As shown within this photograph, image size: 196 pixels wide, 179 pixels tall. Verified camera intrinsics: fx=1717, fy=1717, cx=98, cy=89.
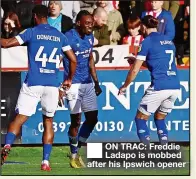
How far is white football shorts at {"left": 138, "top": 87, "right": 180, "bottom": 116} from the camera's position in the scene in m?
24.3

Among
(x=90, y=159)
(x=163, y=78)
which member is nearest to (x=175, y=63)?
(x=163, y=78)

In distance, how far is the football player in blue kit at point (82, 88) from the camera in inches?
952

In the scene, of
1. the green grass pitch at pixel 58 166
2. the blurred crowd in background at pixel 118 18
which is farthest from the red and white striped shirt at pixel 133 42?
the green grass pitch at pixel 58 166

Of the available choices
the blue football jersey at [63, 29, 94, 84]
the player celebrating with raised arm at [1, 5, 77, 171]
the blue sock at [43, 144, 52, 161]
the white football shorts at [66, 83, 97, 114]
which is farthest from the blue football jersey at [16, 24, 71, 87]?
the blue sock at [43, 144, 52, 161]

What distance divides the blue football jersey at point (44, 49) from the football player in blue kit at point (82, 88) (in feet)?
0.50

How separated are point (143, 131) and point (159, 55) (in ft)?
3.62

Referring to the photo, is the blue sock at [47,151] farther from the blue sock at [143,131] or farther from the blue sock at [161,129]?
the blue sock at [161,129]

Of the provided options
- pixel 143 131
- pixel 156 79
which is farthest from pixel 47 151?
pixel 156 79

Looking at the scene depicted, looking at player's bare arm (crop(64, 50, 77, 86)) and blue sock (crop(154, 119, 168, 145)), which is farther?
blue sock (crop(154, 119, 168, 145))

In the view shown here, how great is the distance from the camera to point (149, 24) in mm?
24234

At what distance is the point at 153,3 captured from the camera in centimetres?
2422

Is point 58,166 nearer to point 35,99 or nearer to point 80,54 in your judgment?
point 35,99

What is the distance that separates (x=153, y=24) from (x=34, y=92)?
6.34ft

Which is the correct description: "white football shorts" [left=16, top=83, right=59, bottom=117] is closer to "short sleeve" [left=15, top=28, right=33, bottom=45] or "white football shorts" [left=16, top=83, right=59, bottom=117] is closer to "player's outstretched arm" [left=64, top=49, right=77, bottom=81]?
"player's outstretched arm" [left=64, top=49, right=77, bottom=81]
